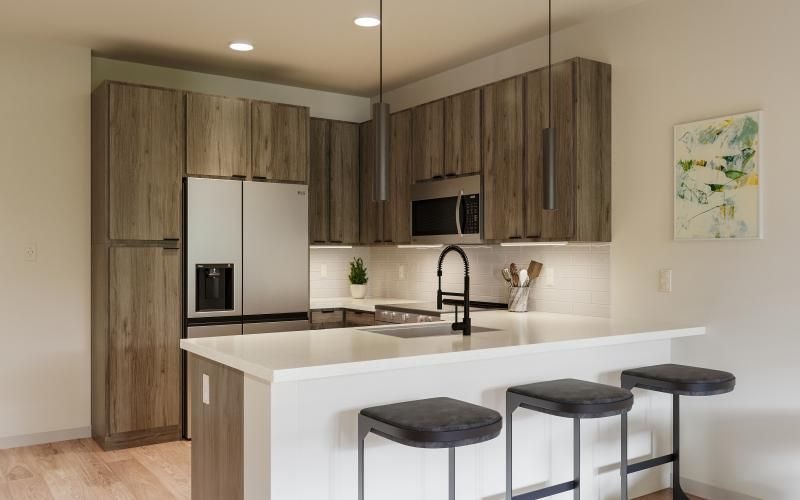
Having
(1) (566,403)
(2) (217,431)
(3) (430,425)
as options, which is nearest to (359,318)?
(2) (217,431)

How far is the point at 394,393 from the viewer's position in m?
2.56

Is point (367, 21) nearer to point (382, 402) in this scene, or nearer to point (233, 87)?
point (233, 87)

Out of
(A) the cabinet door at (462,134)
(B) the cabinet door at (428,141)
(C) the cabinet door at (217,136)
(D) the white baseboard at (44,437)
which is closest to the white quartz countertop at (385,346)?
(A) the cabinet door at (462,134)

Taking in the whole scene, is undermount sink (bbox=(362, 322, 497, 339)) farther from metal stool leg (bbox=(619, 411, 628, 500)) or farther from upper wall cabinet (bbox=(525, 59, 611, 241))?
upper wall cabinet (bbox=(525, 59, 611, 241))

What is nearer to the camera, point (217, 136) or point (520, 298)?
point (520, 298)

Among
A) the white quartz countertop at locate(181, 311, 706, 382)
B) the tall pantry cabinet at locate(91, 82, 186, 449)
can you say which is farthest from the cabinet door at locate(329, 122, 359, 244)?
the white quartz countertop at locate(181, 311, 706, 382)

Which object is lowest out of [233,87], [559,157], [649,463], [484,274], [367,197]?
[649,463]

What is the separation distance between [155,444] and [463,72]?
3335 millimetres

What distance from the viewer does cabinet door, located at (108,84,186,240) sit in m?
4.22

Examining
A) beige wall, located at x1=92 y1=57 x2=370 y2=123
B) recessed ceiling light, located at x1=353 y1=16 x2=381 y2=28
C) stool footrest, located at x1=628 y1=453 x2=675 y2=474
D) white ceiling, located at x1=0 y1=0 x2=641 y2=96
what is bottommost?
stool footrest, located at x1=628 y1=453 x2=675 y2=474

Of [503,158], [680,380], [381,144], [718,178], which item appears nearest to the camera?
[381,144]

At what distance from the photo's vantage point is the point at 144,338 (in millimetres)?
4324

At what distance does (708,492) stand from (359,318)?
8.69 feet

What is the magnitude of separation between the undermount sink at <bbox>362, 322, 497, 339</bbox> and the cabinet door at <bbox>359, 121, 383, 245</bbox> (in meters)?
1.96
